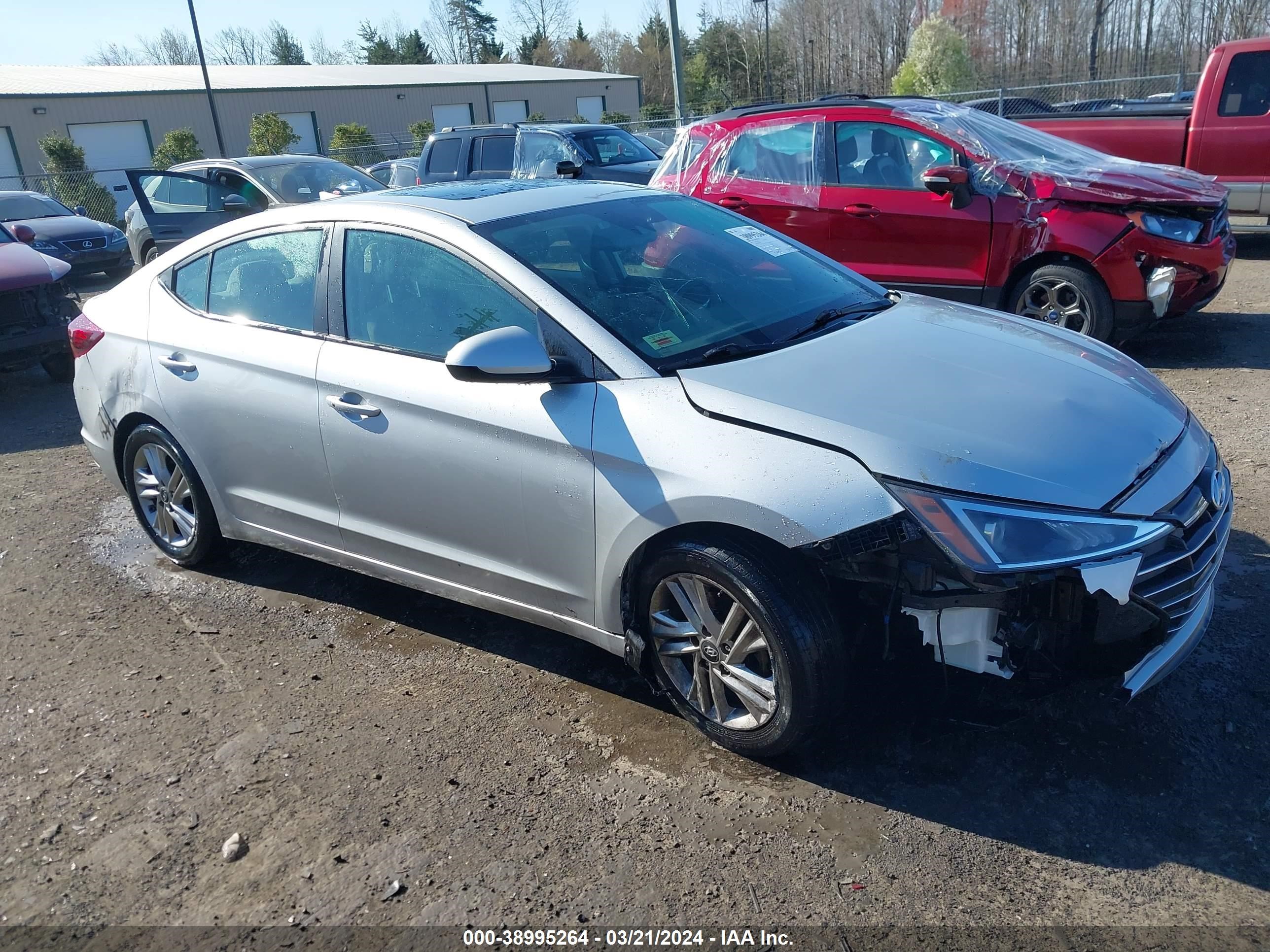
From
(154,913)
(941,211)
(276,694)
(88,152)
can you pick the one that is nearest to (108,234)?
(941,211)

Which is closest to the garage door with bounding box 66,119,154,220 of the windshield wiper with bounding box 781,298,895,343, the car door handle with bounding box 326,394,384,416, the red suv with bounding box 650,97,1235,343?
the red suv with bounding box 650,97,1235,343

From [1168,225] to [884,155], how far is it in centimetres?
198

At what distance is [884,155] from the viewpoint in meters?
7.54

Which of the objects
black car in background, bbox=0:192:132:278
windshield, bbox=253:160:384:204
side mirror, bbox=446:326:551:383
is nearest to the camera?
side mirror, bbox=446:326:551:383

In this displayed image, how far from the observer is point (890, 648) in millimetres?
2932

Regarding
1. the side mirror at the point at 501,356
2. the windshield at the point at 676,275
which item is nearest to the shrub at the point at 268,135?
the windshield at the point at 676,275

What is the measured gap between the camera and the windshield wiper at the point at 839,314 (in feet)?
11.8

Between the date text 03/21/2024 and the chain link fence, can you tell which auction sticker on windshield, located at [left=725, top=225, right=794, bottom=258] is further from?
the chain link fence

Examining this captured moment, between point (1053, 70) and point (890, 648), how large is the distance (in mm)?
38698

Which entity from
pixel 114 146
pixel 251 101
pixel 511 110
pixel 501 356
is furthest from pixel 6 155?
pixel 501 356

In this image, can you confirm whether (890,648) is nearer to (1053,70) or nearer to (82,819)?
(82,819)

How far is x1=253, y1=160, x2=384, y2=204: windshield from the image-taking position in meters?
12.0

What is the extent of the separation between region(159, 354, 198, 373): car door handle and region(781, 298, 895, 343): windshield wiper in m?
2.56

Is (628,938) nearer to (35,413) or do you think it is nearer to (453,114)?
(35,413)
